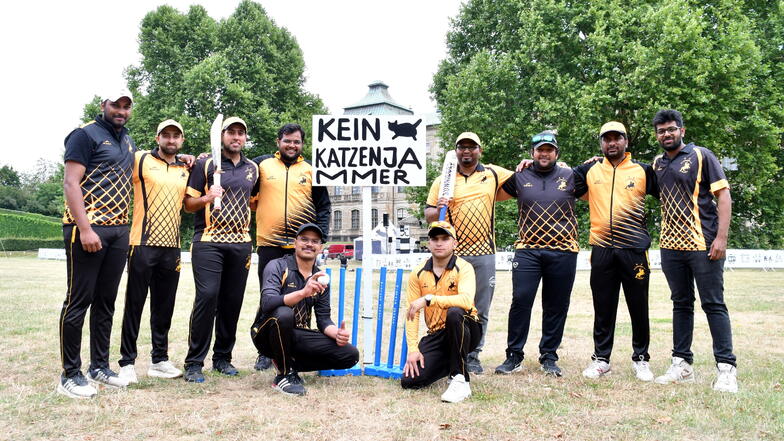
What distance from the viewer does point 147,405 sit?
436 cm

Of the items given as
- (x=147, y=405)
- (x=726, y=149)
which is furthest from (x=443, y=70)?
(x=147, y=405)

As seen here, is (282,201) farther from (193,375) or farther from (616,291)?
(616,291)

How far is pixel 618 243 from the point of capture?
5.40 metres

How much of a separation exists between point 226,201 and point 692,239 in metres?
4.16

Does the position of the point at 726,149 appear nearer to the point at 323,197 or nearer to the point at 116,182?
the point at 323,197

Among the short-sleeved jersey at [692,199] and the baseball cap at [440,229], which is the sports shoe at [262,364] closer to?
the baseball cap at [440,229]

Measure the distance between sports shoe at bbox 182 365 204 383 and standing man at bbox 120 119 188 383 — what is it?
0.13 meters

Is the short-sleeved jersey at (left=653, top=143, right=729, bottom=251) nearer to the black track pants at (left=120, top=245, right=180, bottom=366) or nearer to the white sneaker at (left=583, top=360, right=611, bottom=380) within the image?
the white sneaker at (left=583, top=360, right=611, bottom=380)

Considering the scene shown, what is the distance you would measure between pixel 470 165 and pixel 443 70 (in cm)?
2439

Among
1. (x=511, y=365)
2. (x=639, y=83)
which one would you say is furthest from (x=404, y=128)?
(x=639, y=83)

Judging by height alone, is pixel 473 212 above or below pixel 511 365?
above

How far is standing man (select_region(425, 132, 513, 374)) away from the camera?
5.58 meters

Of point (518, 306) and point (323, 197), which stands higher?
point (323, 197)

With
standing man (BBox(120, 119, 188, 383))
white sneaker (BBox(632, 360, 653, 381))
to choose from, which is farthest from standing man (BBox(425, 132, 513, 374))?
standing man (BBox(120, 119, 188, 383))
